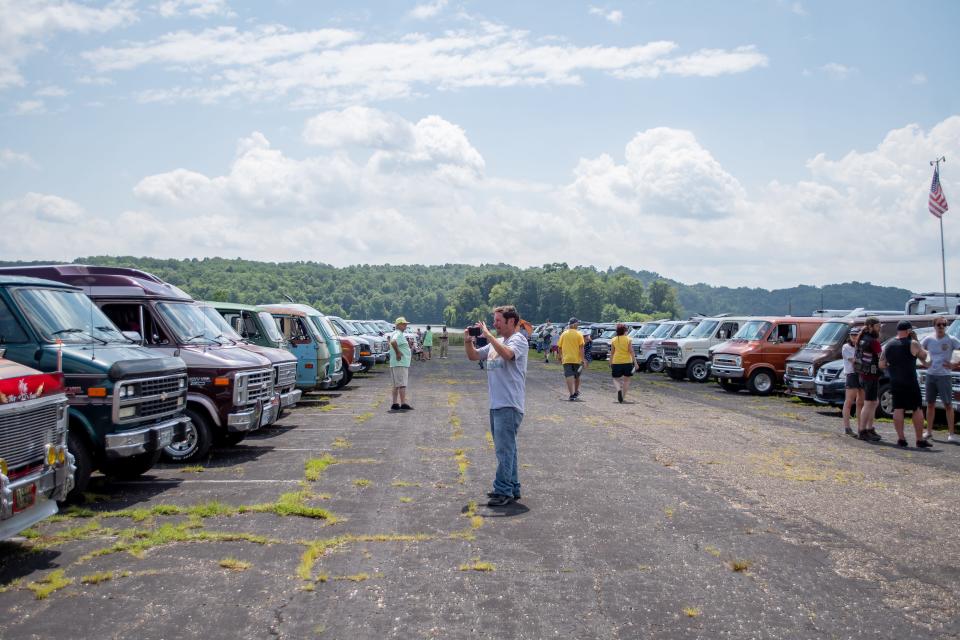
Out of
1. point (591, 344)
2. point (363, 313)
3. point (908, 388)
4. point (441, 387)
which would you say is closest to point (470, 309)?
point (363, 313)

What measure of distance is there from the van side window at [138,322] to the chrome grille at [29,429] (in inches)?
185

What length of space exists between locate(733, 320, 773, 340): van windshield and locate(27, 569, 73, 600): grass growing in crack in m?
20.7

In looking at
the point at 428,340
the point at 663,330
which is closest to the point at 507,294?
the point at 428,340

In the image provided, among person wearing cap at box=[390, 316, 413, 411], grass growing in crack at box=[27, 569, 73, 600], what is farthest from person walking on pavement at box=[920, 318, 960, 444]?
grass growing in crack at box=[27, 569, 73, 600]

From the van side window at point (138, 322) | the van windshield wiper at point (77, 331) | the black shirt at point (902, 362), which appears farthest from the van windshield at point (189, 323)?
the black shirt at point (902, 362)

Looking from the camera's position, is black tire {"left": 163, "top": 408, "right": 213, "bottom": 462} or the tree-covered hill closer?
black tire {"left": 163, "top": 408, "right": 213, "bottom": 462}

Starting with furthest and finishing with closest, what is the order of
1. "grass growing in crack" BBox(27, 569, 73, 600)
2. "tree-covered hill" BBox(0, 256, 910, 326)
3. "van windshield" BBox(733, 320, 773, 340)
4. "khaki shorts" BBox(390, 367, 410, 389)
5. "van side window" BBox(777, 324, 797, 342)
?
"tree-covered hill" BBox(0, 256, 910, 326) < "van windshield" BBox(733, 320, 773, 340) < "van side window" BBox(777, 324, 797, 342) < "khaki shorts" BBox(390, 367, 410, 389) < "grass growing in crack" BBox(27, 569, 73, 600)

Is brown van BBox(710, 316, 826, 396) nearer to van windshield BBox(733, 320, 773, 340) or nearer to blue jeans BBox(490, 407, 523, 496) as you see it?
van windshield BBox(733, 320, 773, 340)

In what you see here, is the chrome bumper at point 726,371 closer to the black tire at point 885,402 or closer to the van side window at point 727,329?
the van side window at point 727,329

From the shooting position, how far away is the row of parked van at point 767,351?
17891 mm

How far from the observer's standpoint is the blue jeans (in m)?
8.06

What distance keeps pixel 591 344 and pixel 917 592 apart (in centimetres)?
3392

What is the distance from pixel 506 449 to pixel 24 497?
4.11 metres

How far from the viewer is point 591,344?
39438mm
